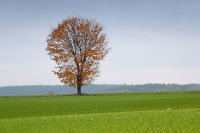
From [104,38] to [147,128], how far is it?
61064 millimetres

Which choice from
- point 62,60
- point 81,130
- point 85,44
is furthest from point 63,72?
point 81,130

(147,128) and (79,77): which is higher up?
(79,77)

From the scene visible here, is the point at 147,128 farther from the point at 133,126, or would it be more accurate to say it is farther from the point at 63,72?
the point at 63,72

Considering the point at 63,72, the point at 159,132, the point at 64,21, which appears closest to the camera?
the point at 159,132

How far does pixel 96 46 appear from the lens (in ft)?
247

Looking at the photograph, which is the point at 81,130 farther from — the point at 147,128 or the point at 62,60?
the point at 62,60

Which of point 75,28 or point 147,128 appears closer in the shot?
point 147,128

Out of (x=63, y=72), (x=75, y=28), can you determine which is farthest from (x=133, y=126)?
(x=75, y=28)

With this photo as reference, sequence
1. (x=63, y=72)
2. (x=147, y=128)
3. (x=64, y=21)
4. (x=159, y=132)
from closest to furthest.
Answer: (x=159, y=132) < (x=147, y=128) < (x=63, y=72) < (x=64, y=21)

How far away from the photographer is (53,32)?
3004 inches

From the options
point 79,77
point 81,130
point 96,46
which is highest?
point 96,46

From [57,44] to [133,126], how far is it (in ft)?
197

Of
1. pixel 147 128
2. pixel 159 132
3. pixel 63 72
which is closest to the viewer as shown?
pixel 159 132

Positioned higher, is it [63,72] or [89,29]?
[89,29]
